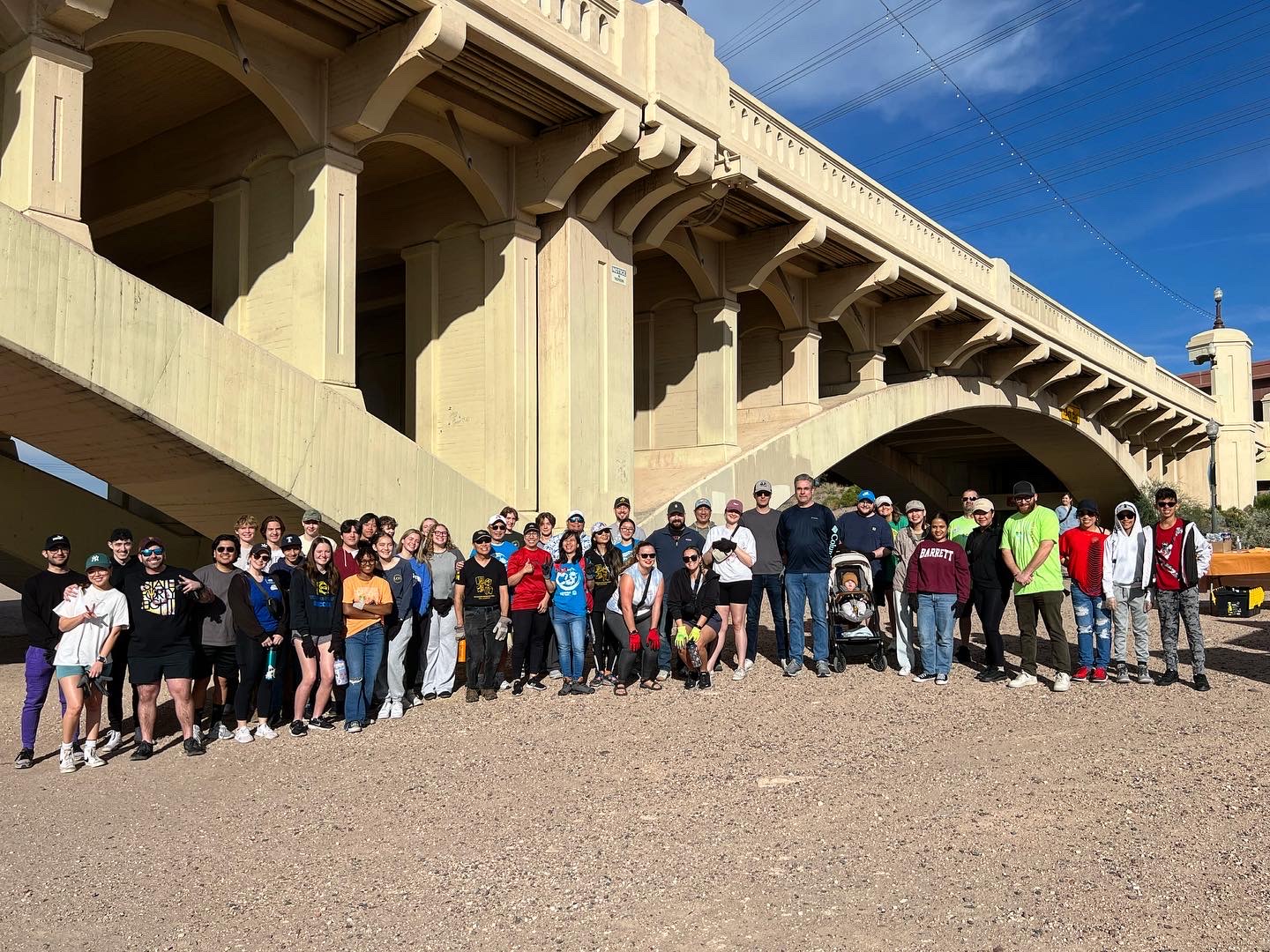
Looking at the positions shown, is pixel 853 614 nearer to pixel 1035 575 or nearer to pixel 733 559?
pixel 733 559

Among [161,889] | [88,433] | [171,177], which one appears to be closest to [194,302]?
[171,177]

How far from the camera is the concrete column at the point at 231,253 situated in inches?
421

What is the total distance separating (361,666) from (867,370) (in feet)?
49.1

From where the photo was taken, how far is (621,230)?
13445mm

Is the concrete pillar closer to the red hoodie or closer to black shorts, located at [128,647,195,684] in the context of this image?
the red hoodie

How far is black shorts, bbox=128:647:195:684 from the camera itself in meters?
6.82

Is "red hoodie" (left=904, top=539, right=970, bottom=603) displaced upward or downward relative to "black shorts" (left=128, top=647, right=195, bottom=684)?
upward

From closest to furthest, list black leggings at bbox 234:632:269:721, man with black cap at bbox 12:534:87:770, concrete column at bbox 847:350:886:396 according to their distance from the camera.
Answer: man with black cap at bbox 12:534:87:770 → black leggings at bbox 234:632:269:721 → concrete column at bbox 847:350:886:396

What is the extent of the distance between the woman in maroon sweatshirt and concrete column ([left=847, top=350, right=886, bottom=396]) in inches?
470

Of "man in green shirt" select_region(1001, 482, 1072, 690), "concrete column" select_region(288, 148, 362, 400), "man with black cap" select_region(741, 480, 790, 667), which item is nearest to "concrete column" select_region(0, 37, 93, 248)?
"concrete column" select_region(288, 148, 362, 400)

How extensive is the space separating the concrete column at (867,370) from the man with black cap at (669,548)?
11.9 m

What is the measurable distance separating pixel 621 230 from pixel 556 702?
24.0 ft

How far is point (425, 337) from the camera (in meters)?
12.9

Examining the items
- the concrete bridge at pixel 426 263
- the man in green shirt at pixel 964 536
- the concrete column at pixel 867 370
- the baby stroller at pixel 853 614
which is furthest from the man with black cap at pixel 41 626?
the concrete column at pixel 867 370
